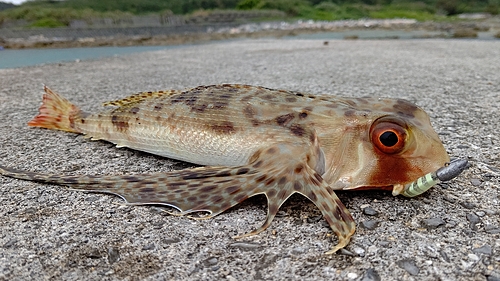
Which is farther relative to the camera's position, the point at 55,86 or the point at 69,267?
the point at 55,86

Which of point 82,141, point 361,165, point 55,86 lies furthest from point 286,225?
point 55,86

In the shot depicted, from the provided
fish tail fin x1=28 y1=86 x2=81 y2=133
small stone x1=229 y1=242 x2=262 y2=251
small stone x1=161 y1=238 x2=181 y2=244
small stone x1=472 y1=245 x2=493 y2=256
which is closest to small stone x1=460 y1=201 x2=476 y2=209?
small stone x1=472 y1=245 x2=493 y2=256

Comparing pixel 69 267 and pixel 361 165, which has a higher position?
pixel 361 165

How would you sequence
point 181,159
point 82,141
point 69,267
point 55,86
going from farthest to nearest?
point 55,86 → point 82,141 → point 181,159 → point 69,267

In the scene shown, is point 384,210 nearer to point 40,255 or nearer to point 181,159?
point 181,159

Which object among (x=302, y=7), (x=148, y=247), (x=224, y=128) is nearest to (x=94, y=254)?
(x=148, y=247)

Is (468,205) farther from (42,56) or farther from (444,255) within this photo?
(42,56)

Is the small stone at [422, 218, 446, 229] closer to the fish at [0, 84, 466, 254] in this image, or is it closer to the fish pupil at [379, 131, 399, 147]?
the fish at [0, 84, 466, 254]
